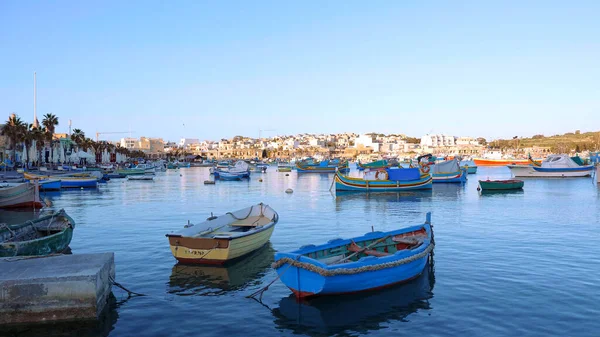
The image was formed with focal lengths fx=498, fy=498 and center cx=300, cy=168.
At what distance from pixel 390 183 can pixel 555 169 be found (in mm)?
39701

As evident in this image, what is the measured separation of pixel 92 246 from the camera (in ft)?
69.5

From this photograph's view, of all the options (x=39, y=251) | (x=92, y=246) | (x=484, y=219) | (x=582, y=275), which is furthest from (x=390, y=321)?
→ (x=484, y=219)

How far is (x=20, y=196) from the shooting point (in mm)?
37375

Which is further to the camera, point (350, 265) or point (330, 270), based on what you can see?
point (350, 265)

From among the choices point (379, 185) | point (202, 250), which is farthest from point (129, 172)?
point (202, 250)

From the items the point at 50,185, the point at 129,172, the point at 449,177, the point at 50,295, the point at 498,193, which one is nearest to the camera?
the point at 50,295

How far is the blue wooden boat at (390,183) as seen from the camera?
178 feet

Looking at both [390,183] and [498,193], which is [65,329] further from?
[498,193]

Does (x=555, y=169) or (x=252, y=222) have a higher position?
(x=555, y=169)

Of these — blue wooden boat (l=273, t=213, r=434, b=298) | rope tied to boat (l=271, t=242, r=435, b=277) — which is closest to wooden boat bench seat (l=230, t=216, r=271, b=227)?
blue wooden boat (l=273, t=213, r=434, b=298)

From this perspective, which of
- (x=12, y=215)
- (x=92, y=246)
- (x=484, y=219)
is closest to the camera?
(x=92, y=246)

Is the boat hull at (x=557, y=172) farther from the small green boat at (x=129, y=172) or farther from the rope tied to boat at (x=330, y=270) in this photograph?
the rope tied to boat at (x=330, y=270)

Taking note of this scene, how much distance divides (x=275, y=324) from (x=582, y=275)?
1026 centimetres

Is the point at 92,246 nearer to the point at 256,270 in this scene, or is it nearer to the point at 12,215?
the point at 256,270
